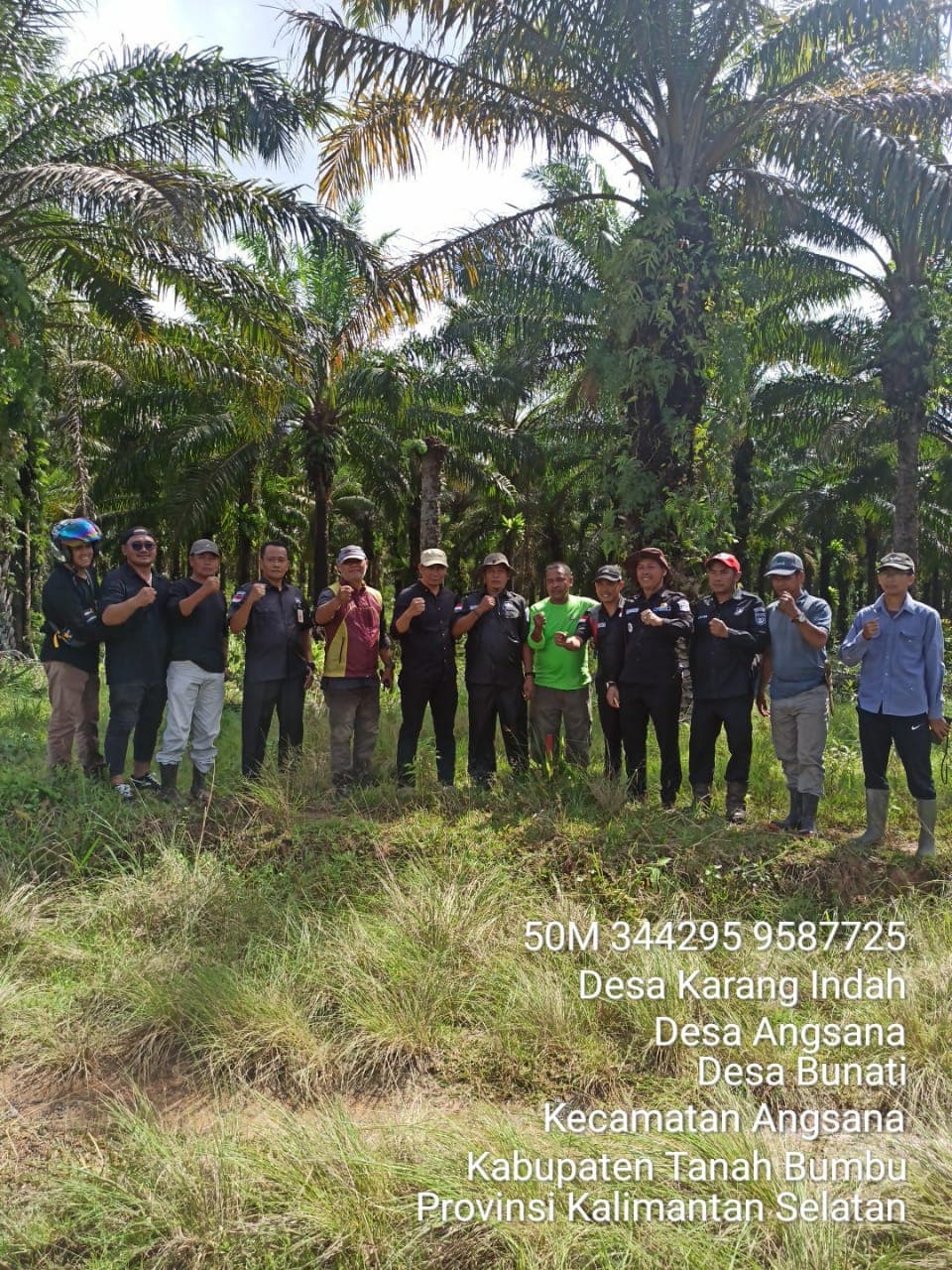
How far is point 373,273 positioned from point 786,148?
13.9 ft

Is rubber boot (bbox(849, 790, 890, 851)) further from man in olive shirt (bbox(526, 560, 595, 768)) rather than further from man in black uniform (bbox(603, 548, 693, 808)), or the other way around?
man in olive shirt (bbox(526, 560, 595, 768))

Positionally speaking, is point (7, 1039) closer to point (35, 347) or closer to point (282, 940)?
point (282, 940)

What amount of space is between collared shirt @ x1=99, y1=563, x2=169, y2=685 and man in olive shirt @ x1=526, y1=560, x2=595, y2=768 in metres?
2.72

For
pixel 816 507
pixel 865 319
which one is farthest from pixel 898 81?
pixel 816 507

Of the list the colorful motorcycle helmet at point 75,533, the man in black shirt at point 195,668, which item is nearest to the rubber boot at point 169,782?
the man in black shirt at point 195,668

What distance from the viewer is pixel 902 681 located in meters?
5.81

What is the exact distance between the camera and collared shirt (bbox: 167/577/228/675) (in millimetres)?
6594

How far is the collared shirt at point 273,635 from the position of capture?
670 cm

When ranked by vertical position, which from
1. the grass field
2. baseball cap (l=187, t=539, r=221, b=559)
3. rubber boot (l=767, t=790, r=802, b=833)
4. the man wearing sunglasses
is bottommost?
the grass field

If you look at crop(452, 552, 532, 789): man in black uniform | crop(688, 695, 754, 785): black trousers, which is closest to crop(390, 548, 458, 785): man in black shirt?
crop(452, 552, 532, 789): man in black uniform

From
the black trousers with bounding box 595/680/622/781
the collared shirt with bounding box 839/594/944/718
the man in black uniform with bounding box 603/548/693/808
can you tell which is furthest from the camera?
the black trousers with bounding box 595/680/622/781

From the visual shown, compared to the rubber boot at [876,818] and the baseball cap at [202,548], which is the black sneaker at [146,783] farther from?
the rubber boot at [876,818]

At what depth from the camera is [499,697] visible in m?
6.97

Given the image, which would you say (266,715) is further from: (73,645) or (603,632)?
(603,632)
